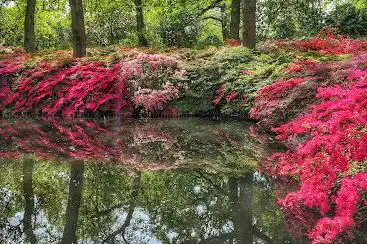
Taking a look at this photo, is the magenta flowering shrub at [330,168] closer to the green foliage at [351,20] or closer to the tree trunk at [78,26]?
the tree trunk at [78,26]

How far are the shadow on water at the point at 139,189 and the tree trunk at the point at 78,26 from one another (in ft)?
20.1

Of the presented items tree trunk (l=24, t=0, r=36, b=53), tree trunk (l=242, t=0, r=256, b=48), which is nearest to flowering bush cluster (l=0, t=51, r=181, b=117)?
tree trunk (l=242, t=0, r=256, b=48)

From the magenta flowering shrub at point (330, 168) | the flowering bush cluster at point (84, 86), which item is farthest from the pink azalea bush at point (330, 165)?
the flowering bush cluster at point (84, 86)

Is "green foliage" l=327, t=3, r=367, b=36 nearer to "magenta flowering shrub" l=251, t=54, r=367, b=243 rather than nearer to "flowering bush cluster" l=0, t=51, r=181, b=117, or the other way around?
"flowering bush cluster" l=0, t=51, r=181, b=117

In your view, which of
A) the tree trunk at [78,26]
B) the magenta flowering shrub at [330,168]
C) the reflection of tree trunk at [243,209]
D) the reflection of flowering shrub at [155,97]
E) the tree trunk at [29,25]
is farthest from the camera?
the tree trunk at [29,25]

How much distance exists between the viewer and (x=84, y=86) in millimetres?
12281

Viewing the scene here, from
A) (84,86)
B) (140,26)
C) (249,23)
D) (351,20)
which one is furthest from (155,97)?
→ (351,20)

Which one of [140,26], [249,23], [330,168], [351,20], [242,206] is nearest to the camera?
[330,168]

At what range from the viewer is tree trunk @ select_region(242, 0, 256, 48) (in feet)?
38.9

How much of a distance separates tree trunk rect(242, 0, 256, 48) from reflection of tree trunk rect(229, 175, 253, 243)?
7448 millimetres

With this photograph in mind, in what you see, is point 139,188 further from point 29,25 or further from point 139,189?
point 29,25

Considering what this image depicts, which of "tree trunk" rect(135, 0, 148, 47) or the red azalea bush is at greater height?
"tree trunk" rect(135, 0, 148, 47)

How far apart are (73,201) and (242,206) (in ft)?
6.45

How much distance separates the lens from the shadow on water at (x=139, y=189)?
13.1 feet
